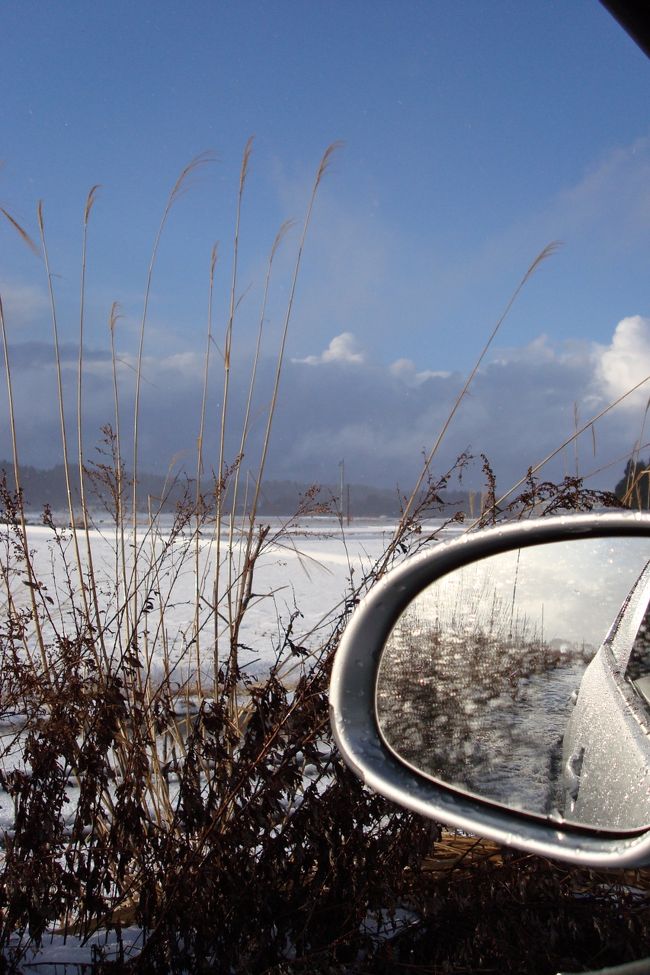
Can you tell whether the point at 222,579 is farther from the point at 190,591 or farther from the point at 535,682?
the point at 190,591

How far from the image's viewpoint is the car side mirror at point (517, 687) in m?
0.81

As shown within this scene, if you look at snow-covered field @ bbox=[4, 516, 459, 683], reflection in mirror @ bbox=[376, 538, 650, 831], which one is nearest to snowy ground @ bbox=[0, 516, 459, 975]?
snow-covered field @ bbox=[4, 516, 459, 683]

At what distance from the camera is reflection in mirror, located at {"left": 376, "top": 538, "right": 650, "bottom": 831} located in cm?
83

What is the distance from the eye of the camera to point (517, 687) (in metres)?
0.95

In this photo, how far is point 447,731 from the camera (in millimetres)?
1029

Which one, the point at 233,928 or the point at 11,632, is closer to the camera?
the point at 233,928

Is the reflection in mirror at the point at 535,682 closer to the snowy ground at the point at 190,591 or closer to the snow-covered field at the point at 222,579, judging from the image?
the snowy ground at the point at 190,591

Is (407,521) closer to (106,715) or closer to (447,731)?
(106,715)

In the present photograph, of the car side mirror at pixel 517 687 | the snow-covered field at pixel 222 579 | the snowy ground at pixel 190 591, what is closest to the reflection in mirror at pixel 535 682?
the car side mirror at pixel 517 687

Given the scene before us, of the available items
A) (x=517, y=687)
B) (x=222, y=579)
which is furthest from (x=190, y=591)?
(x=517, y=687)

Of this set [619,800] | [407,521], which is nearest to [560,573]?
[619,800]

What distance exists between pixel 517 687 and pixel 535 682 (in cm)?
4

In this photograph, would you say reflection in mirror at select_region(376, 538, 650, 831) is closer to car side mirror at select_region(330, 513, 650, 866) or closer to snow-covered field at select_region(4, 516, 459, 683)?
car side mirror at select_region(330, 513, 650, 866)

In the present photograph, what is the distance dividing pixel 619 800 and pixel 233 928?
161 centimetres
